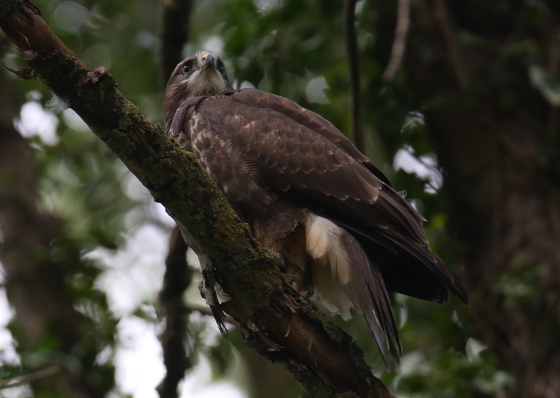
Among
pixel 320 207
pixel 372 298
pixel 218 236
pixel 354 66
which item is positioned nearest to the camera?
pixel 218 236

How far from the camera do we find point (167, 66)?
525 centimetres

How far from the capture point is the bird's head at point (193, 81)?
17.9 ft

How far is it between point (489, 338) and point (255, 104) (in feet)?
8.79

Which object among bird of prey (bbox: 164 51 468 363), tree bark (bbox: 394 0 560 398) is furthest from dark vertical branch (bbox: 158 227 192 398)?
tree bark (bbox: 394 0 560 398)

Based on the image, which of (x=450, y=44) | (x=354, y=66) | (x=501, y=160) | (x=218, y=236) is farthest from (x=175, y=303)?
(x=450, y=44)

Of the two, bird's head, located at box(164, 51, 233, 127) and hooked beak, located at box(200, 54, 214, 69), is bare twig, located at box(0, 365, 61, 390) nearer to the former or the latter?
bird's head, located at box(164, 51, 233, 127)

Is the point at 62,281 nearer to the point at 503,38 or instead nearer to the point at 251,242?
the point at 251,242

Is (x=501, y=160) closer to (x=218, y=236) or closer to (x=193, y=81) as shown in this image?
(x=193, y=81)

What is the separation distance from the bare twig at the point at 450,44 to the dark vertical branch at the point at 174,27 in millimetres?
2578

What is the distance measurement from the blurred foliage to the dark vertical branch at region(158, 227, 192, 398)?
669 mm

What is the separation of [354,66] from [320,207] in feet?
4.27

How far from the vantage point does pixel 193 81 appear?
17.9 ft

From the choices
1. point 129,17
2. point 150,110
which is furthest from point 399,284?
point 129,17

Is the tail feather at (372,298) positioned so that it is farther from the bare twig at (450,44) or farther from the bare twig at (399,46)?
the bare twig at (450,44)
